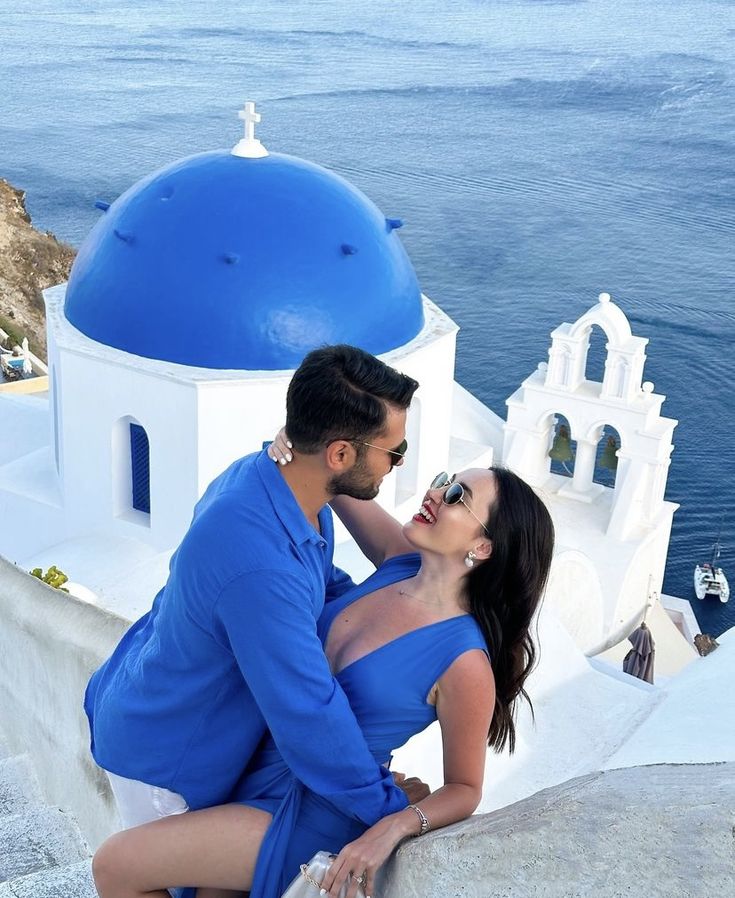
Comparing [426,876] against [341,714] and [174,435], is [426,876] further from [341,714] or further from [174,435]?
[174,435]

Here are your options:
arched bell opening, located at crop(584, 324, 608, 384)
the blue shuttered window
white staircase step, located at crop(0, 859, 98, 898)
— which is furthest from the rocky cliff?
white staircase step, located at crop(0, 859, 98, 898)

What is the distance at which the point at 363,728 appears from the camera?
2.46m

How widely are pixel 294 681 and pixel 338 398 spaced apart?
1.91 ft

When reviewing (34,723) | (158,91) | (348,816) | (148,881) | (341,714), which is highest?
(341,714)

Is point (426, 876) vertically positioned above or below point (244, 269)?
above

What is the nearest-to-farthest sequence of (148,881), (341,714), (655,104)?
(341,714) → (148,881) → (655,104)

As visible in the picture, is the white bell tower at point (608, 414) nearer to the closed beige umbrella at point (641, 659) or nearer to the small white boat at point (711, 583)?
the closed beige umbrella at point (641, 659)

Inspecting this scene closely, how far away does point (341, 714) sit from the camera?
7.48 feet

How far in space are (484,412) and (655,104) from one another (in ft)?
139

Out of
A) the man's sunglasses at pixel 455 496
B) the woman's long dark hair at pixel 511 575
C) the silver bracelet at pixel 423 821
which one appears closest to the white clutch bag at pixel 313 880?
the silver bracelet at pixel 423 821

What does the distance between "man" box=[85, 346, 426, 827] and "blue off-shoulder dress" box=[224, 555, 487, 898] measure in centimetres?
8

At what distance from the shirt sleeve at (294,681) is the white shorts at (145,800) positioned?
1.26 ft

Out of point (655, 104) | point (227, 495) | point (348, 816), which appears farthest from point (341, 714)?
point (655, 104)

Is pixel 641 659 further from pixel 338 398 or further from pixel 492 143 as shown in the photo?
pixel 492 143
